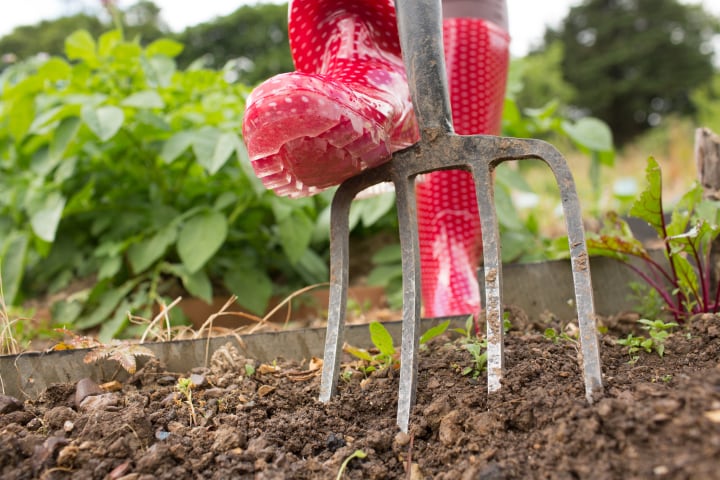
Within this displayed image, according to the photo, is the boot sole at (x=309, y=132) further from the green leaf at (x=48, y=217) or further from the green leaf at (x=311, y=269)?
the green leaf at (x=311, y=269)

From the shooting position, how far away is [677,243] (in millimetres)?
1136

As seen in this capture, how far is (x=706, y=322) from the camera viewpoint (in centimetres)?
101

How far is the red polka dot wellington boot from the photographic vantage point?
2.69 feet

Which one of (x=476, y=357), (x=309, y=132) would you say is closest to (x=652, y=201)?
(x=476, y=357)

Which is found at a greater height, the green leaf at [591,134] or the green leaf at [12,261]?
the green leaf at [591,134]

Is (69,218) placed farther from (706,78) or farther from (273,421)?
(706,78)

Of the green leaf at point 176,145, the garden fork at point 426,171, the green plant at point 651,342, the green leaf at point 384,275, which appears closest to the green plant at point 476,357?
the garden fork at point 426,171

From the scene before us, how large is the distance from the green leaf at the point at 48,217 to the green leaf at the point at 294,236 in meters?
0.63

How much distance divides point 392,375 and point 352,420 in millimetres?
123

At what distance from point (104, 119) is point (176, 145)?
0.20 meters

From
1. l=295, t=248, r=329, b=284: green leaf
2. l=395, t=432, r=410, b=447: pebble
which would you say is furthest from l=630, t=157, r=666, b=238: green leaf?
l=295, t=248, r=329, b=284: green leaf

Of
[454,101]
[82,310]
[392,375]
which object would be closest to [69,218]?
[82,310]

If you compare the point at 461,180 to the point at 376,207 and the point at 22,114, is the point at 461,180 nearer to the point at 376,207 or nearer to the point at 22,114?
the point at 376,207

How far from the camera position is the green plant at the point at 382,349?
3.47ft
